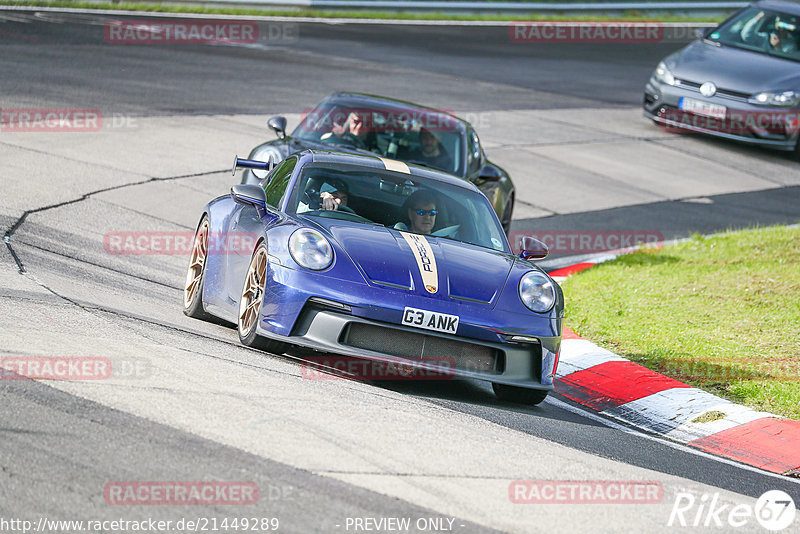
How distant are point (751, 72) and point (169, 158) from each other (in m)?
9.32

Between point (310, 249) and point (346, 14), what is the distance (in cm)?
2198

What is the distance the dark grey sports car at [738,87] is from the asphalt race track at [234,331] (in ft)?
1.71

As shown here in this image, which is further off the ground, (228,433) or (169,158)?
(228,433)

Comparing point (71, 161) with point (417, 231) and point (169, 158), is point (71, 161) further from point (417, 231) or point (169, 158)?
point (417, 231)

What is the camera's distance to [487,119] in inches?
741

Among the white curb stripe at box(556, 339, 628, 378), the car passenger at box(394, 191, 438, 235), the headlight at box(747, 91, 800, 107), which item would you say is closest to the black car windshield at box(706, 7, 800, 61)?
the headlight at box(747, 91, 800, 107)

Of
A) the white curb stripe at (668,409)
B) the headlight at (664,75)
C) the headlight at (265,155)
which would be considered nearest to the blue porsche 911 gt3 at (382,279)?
the white curb stripe at (668,409)

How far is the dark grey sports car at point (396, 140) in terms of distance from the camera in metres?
11.4

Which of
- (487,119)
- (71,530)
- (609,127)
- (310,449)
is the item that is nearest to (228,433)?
(310,449)

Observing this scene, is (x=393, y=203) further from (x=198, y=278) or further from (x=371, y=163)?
(x=198, y=278)

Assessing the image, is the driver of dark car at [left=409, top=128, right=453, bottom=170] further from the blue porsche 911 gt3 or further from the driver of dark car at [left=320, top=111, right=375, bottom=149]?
the blue porsche 911 gt3

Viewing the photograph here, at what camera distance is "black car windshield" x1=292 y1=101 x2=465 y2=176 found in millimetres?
11414

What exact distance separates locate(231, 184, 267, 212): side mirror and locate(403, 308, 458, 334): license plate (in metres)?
1.57

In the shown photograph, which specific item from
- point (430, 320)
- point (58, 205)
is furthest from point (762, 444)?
point (58, 205)
